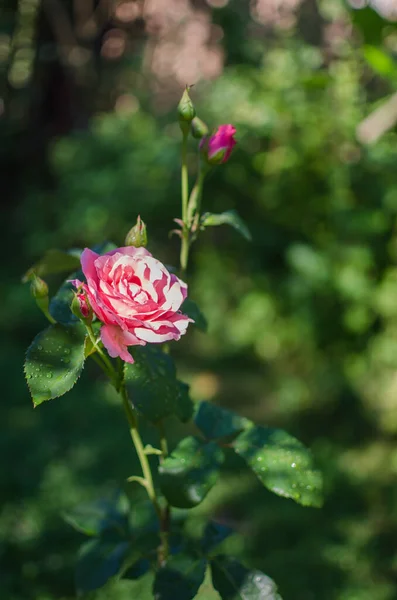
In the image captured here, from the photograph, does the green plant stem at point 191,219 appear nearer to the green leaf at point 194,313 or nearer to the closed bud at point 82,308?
the green leaf at point 194,313

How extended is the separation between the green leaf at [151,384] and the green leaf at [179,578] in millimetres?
232

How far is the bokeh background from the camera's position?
6.98ft

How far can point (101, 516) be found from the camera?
3.76 feet

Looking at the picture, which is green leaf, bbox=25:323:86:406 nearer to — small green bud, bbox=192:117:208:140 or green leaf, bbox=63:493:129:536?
small green bud, bbox=192:117:208:140

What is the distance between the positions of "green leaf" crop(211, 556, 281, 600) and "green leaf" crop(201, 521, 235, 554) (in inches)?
2.0

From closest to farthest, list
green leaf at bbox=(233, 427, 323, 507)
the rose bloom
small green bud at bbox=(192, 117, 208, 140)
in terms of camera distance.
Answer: the rose bloom < green leaf at bbox=(233, 427, 323, 507) < small green bud at bbox=(192, 117, 208, 140)

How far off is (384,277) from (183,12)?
427 cm

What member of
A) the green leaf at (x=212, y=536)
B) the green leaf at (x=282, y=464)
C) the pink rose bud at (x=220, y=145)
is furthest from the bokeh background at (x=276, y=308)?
the pink rose bud at (x=220, y=145)

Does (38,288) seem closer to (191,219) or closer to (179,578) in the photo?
(191,219)

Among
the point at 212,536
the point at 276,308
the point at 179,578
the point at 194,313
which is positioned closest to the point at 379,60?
the point at 276,308

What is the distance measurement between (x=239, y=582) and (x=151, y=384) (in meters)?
0.32

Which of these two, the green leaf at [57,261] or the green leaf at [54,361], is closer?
the green leaf at [54,361]

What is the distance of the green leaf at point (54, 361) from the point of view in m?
0.76

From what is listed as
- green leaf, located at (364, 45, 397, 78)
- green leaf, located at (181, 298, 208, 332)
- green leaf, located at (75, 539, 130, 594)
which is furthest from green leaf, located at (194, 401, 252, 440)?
green leaf, located at (364, 45, 397, 78)
